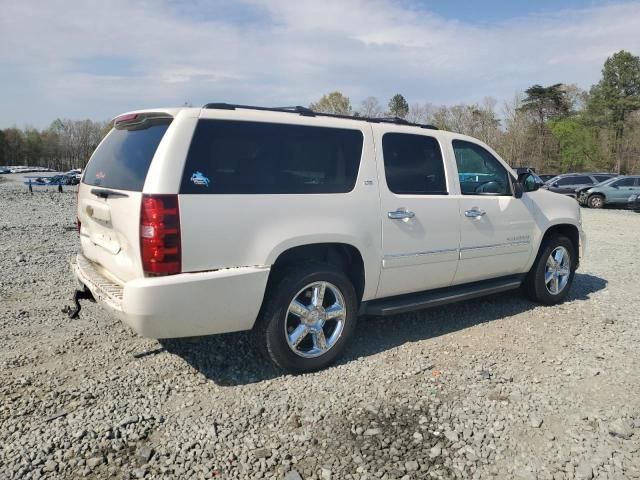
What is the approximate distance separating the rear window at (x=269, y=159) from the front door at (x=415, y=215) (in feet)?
1.20

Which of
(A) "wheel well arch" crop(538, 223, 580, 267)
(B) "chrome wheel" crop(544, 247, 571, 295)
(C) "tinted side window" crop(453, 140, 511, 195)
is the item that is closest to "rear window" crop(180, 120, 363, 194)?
(C) "tinted side window" crop(453, 140, 511, 195)

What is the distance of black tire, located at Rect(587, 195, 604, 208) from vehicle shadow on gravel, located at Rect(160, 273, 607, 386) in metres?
18.5

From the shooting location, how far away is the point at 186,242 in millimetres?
3119

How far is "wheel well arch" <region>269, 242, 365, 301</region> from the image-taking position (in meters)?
3.71

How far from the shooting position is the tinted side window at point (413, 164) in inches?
166

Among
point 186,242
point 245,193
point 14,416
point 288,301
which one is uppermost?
point 245,193

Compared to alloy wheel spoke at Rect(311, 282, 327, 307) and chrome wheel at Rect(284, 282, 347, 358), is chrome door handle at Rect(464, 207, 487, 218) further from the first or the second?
alloy wheel spoke at Rect(311, 282, 327, 307)

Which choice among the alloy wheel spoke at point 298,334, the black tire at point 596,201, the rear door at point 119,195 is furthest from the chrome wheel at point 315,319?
the black tire at point 596,201

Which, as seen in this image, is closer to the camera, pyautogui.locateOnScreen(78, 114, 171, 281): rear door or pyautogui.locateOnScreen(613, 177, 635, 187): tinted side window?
pyautogui.locateOnScreen(78, 114, 171, 281): rear door

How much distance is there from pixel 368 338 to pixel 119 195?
2.54m

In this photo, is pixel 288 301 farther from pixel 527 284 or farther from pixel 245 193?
pixel 527 284

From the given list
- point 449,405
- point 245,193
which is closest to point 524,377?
point 449,405

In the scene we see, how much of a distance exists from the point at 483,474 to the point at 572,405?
3.76ft

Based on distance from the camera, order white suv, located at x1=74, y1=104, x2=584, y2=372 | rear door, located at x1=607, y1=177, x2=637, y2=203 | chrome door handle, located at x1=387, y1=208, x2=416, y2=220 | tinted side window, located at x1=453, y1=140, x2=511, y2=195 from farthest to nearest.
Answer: rear door, located at x1=607, y1=177, x2=637, y2=203 < tinted side window, located at x1=453, y1=140, x2=511, y2=195 < chrome door handle, located at x1=387, y1=208, x2=416, y2=220 < white suv, located at x1=74, y1=104, x2=584, y2=372
